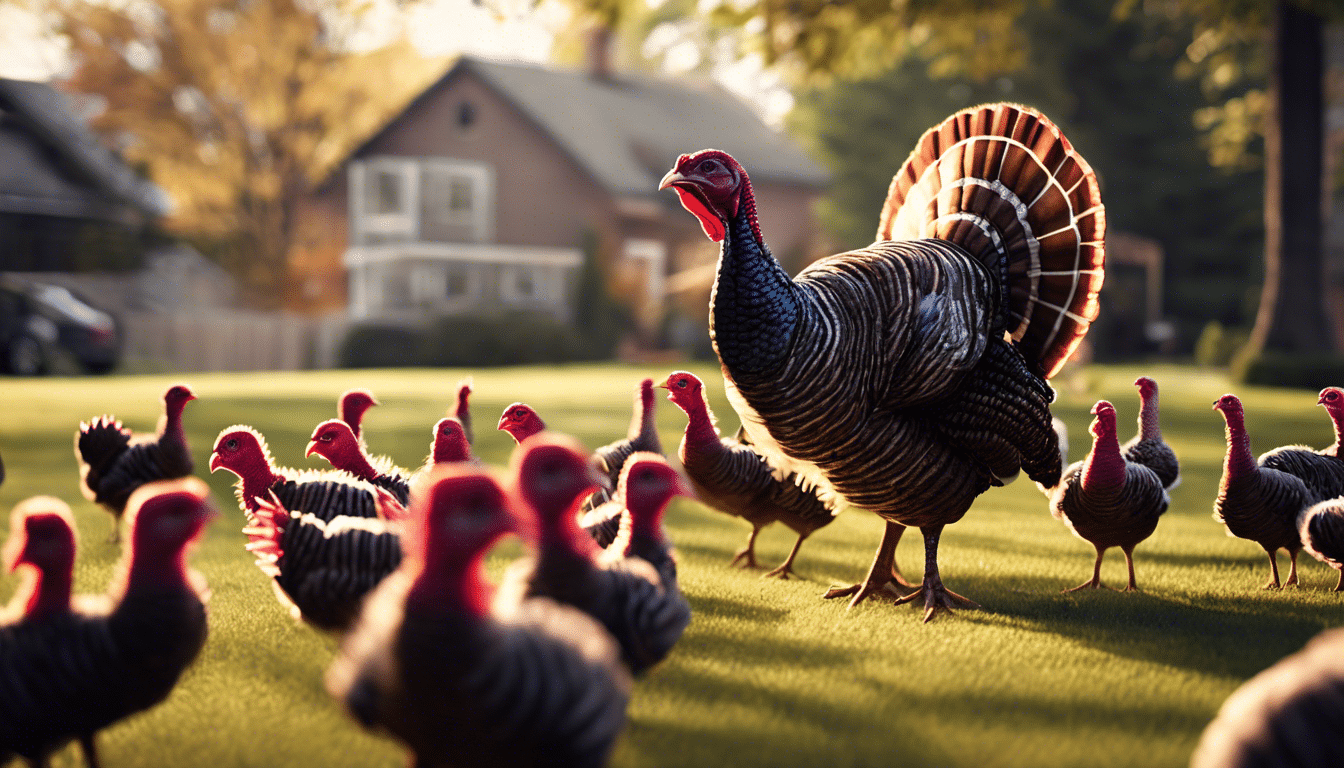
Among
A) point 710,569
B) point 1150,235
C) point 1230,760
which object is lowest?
point 710,569

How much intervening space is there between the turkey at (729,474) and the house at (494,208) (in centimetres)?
2848

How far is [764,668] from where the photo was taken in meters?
3.97

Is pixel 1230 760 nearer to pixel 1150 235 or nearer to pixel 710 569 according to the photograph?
pixel 710 569

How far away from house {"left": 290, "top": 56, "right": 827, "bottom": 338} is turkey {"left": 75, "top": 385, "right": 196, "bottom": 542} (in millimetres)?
28001

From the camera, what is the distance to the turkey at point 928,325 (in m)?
4.17

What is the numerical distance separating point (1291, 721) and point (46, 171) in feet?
129

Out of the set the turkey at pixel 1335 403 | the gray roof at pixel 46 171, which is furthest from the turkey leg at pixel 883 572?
the gray roof at pixel 46 171

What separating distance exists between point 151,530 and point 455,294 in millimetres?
33892

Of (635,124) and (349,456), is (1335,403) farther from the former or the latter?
(635,124)

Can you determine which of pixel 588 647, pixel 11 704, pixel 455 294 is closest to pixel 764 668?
pixel 588 647

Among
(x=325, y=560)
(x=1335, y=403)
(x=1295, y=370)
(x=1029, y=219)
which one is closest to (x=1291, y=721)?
(x=325, y=560)

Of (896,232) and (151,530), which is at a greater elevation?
(896,232)

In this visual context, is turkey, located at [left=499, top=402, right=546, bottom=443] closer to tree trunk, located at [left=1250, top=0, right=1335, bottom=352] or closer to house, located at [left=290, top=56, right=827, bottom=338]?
tree trunk, located at [left=1250, top=0, right=1335, bottom=352]

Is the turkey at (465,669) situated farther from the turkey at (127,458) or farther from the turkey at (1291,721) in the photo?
the turkey at (127,458)
